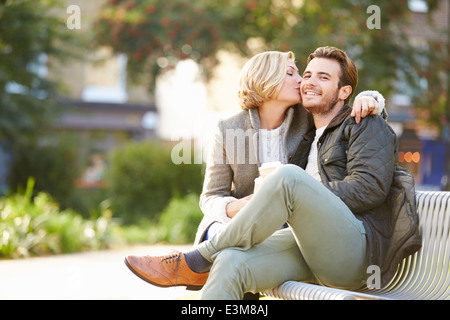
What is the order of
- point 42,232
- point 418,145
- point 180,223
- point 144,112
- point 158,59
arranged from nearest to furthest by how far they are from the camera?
point 42,232, point 180,223, point 158,59, point 418,145, point 144,112

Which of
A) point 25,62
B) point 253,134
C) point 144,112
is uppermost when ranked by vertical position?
point 25,62

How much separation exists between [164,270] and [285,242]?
0.61 meters

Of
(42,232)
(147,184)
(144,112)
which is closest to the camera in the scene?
(42,232)

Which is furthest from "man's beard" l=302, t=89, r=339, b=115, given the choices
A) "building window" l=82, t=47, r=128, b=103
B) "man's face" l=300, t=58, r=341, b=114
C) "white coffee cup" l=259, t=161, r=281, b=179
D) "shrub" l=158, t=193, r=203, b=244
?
"building window" l=82, t=47, r=128, b=103

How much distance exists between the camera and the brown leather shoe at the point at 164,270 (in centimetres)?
314

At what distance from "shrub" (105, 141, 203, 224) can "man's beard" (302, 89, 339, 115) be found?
27.1ft

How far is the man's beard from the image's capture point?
3580 mm

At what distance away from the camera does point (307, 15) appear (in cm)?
1217

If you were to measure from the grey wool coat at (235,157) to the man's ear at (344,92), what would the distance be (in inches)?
10.6

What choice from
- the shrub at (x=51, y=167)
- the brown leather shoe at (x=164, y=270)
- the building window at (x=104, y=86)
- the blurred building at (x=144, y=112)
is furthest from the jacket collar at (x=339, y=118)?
the building window at (x=104, y=86)

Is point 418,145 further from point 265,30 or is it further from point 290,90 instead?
point 290,90

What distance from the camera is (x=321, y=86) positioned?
3566mm

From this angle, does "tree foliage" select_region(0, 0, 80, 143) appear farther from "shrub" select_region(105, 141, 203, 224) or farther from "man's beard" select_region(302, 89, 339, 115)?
"man's beard" select_region(302, 89, 339, 115)

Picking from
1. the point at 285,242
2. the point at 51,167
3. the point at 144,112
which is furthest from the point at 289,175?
the point at 144,112
